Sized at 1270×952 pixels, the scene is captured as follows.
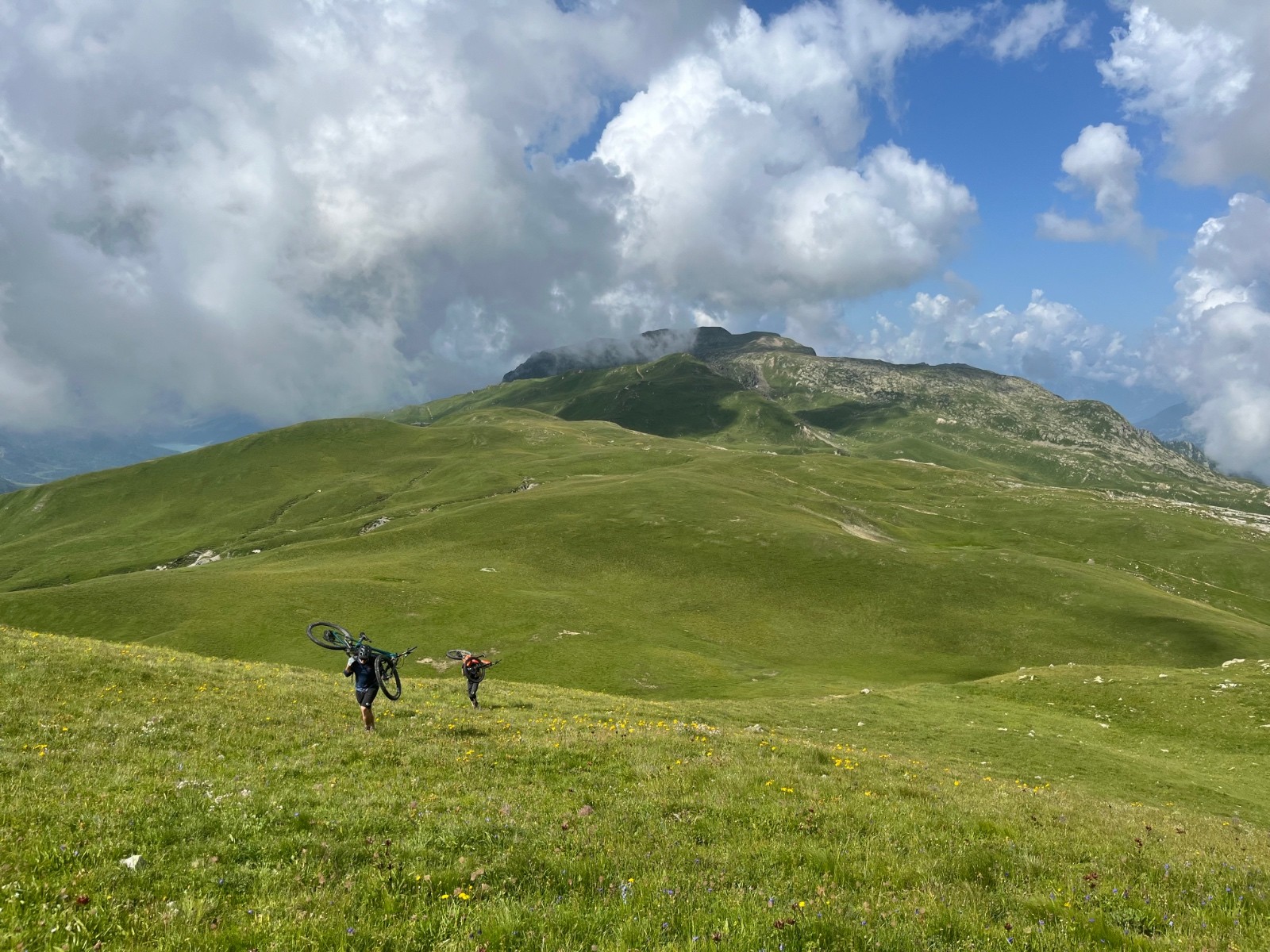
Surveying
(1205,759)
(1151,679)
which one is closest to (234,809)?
(1205,759)

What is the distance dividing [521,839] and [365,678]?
34.8 ft

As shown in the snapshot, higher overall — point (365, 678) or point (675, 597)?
point (675, 597)

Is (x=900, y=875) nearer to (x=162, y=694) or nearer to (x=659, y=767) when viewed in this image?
(x=659, y=767)

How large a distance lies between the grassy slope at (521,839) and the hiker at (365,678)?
31.9 inches

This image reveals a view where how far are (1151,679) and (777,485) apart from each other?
130 meters

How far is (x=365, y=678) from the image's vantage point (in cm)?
1962

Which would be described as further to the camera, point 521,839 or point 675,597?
point 675,597

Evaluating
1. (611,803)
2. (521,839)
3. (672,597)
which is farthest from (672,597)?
(521,839)

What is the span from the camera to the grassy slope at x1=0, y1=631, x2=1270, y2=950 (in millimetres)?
8125

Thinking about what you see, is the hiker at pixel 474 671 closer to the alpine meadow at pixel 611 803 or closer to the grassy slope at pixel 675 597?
the alpine meadow at pixel 611 803

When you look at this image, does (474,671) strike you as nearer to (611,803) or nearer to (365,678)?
(365,678)

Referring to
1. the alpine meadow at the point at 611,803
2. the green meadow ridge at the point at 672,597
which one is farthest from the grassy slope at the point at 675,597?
the alpine meadow at the point at 611,803

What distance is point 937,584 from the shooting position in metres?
98.5

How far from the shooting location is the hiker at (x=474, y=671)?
89.0 feet
